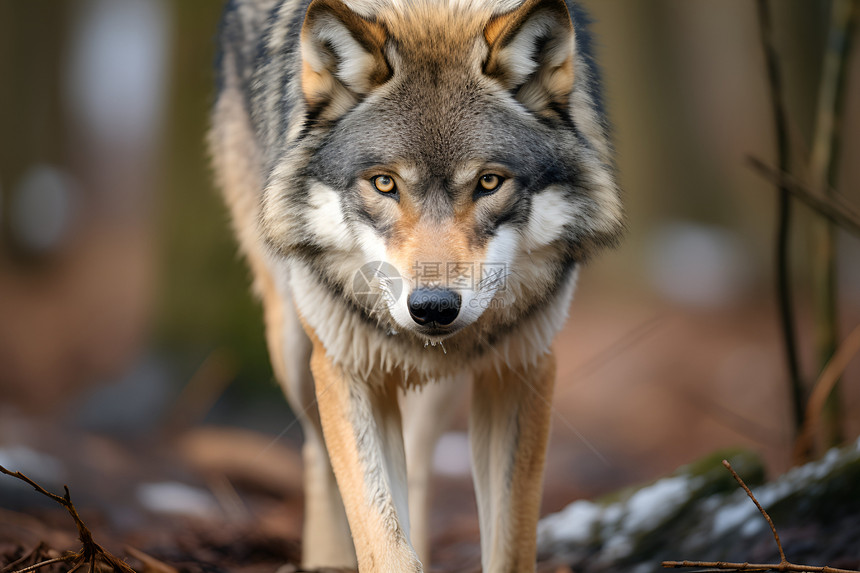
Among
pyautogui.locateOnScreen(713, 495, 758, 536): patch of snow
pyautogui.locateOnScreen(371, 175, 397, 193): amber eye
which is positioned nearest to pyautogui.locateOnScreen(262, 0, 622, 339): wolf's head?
pyautogui.locateOnScreen(371, 175, 397, 193): amber eye

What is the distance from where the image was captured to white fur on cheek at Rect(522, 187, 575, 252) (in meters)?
2.80

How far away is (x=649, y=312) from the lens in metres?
9.90

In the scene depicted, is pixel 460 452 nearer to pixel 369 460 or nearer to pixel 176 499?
pixel 176 499

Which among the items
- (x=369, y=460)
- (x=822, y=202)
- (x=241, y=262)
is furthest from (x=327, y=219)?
(x=241, y=262)

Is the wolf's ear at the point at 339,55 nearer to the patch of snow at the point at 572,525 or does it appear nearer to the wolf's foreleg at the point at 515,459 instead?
the wolf's foreleg at the point at 515,459

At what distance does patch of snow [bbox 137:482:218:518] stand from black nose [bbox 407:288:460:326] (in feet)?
11.6

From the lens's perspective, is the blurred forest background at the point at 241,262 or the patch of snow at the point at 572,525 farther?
the blurred forest background at the point at 241,262

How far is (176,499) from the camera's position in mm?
5594

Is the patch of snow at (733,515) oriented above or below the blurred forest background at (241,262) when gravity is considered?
below

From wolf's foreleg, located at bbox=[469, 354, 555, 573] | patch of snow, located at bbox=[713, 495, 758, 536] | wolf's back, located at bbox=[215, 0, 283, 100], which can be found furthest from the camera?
wolf's back, located at bbox=[215, 0, 283, 100]

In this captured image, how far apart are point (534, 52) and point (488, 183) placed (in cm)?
52

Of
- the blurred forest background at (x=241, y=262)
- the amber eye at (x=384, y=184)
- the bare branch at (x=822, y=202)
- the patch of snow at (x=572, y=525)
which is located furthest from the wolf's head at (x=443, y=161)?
the blurred forest background at (x=241, y=262)

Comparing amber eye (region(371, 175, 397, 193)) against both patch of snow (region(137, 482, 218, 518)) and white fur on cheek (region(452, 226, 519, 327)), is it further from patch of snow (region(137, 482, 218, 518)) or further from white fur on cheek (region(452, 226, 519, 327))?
patch of snow (region(137, 482, 218, 518))

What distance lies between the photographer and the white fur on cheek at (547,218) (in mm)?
2799
